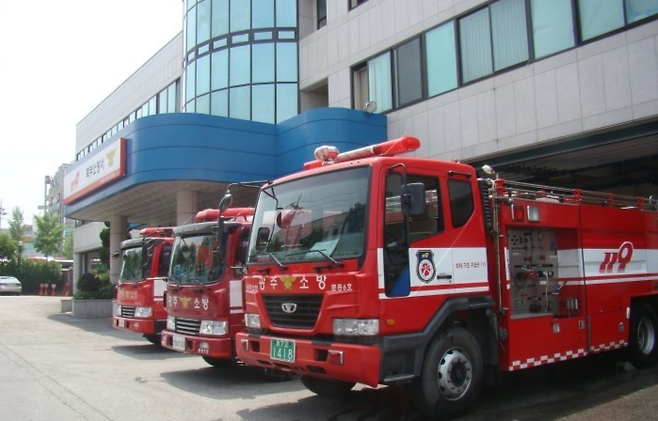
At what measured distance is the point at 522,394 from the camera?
7.42 meters

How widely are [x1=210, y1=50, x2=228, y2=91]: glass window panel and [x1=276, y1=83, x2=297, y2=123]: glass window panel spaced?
7.15 ft

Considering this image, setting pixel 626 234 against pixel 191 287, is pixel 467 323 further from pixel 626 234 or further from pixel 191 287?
pixel 191 287

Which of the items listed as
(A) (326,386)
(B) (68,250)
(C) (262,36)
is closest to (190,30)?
(C) (262,36)

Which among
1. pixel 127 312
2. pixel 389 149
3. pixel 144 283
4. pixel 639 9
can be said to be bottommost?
pixel 127 312

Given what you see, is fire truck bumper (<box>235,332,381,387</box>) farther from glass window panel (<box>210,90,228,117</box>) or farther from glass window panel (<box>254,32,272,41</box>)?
glass window panel (<box>254,32,272,41</box>)

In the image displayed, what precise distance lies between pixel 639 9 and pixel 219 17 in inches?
580

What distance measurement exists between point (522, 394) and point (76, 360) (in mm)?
8662

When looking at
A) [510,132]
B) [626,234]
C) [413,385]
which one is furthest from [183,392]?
[510,132]

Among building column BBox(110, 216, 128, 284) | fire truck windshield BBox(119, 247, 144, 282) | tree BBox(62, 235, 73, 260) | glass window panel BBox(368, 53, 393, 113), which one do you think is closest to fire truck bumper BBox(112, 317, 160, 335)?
fire truck windshield BBox(119, 247, 144, 282)

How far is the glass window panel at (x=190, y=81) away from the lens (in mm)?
22344

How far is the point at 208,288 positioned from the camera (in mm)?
8852

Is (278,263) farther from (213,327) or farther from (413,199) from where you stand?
(213,327)

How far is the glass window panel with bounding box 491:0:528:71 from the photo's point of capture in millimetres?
13227

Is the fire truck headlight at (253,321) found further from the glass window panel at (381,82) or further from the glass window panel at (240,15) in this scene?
the glass window panel at (240,15)
